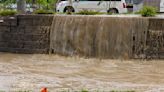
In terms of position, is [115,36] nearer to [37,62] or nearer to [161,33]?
[161,33]

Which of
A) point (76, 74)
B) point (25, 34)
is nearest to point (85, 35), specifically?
point (25, 34)

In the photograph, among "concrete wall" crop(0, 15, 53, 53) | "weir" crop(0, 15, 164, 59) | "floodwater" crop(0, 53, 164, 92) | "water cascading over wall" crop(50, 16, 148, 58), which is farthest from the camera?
"concrete wall" crop(0, 15, 53, 53)

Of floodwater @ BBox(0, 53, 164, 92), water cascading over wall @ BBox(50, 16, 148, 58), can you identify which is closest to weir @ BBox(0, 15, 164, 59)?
water cascading over wall @ BBox(50, 16, 148, 58)

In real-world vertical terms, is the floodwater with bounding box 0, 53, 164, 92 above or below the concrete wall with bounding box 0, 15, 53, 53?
below

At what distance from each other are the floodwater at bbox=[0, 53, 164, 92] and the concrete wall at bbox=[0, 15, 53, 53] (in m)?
0.57

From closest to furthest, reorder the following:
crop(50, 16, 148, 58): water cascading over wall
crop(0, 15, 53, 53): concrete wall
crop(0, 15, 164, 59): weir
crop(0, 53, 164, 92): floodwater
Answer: crop(0, 53, 164, 92): floodwater → crop(0, 15, 164, 59): weir → crop(50, 16, 148, 58): water cascading over wall → crop(0, 15, 53, 53): concrete wall

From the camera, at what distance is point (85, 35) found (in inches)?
719

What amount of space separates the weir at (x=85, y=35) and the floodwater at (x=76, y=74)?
0.48 m

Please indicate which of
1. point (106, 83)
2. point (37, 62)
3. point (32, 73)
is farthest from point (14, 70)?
point (106, 83)

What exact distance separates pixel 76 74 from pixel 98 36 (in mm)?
4208

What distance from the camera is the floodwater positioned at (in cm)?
1134

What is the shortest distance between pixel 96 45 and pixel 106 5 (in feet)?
32.3

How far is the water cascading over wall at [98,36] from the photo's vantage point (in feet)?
57.5

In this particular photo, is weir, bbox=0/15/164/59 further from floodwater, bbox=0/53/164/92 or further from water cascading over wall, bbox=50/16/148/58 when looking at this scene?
floodwater, bbox=0/53/164/92
